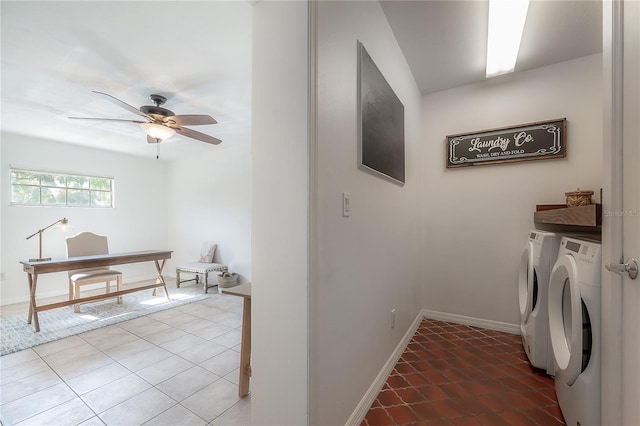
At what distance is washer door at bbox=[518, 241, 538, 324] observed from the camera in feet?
6.23

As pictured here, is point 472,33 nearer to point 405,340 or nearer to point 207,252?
point 405,340

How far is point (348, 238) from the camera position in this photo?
4.53ft

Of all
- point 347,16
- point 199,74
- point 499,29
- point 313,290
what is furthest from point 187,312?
point 499,29

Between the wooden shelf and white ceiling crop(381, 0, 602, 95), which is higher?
white ceiling crop(381, 0, 602, 95)

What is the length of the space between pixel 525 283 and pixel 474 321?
809 millimetres

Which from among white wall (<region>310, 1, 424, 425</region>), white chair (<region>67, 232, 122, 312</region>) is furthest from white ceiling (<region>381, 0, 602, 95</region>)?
white chair (<region>67, 232, 122, 312</region>)

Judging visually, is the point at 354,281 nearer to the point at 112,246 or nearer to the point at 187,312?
the point at 187,312

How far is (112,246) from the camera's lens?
500 centimetres

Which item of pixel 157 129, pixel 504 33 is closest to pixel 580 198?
pixel 504 33

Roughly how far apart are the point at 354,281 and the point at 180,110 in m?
3.17

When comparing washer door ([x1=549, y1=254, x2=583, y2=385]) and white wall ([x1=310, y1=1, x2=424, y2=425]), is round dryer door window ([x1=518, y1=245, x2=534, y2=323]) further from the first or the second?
white wall ([x1=310, y1=1, x2=424, y2=425])

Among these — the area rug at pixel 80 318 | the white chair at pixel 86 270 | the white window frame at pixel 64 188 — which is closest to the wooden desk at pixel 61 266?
the area rug at pixel 80 318

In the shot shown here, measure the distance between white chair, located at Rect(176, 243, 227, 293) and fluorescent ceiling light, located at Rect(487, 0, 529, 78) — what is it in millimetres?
4845

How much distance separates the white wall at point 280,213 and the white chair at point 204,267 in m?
3.74
